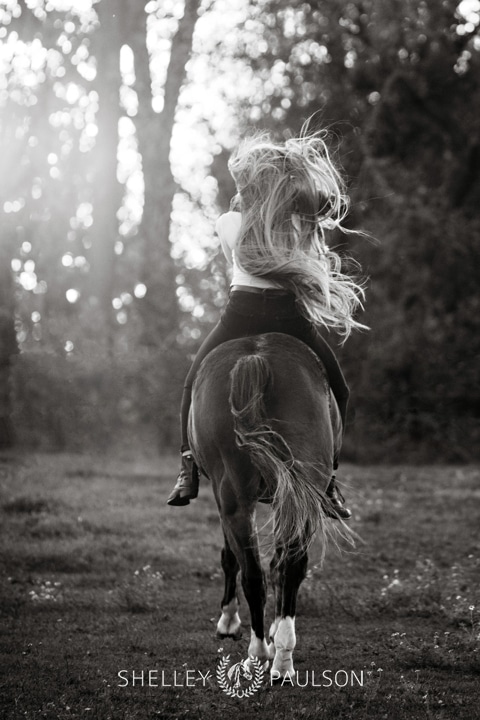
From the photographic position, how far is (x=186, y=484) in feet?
18.2

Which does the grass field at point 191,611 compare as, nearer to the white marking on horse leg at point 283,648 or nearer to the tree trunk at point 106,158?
the white marking on horse leg at point 283,648

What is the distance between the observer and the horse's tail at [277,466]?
14.3 feet

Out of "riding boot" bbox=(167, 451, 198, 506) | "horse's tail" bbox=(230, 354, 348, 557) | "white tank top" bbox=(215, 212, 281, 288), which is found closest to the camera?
"horse's tail" bbox=(230, 354, 348, 557)

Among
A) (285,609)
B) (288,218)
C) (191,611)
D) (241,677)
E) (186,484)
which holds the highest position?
(288,218)

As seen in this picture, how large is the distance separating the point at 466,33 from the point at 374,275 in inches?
240

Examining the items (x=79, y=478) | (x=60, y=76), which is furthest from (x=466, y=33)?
(x=79, y=478)

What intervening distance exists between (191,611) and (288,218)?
339 cm

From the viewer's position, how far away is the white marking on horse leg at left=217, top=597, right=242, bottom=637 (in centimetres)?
578

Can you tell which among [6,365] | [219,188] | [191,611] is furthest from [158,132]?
[191,611]

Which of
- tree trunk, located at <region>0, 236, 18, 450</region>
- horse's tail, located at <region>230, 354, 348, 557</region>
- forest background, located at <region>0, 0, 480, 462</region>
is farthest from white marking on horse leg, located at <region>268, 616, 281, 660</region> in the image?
tree trunk, located at <region>0, 236, 18, 450</region>

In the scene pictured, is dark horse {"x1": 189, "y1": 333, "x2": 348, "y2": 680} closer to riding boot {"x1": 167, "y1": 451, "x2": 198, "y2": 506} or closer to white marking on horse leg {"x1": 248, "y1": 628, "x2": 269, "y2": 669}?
white marking on horse leg {"x1": 248, "y1": 628, "x2": 269, "y2": 669}

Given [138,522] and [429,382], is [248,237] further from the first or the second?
[429,382]

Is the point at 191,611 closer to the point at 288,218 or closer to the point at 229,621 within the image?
the point at 229,621

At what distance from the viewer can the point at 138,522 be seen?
376 inches
